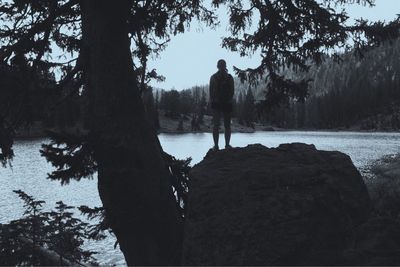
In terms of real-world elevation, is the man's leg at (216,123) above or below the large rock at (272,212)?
above

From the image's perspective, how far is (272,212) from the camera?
17.0ft

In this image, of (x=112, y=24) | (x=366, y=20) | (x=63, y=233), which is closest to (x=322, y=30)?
(x=366, y=20)

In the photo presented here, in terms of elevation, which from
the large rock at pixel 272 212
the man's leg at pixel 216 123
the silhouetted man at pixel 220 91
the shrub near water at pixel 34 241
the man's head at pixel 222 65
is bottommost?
the shrub near water at pixel 34 241

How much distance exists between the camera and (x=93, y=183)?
36344mm

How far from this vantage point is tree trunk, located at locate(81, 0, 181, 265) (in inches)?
246

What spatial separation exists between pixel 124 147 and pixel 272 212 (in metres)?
2.37

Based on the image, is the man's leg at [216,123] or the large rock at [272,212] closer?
the large rock at [272,212]

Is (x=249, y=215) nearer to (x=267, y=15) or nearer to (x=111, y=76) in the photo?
(x=111, y=76)

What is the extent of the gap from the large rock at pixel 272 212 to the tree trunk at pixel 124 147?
0.85 meters

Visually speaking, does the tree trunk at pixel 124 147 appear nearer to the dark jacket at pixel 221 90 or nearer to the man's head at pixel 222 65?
the dark jacket at pixel 221 90

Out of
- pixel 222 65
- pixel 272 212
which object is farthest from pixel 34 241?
pixel 222 65

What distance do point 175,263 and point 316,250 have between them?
2.51m

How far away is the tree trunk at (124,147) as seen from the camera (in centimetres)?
624

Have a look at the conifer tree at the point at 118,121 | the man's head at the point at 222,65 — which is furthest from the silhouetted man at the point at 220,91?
the conifer tree at the point at 118,121
